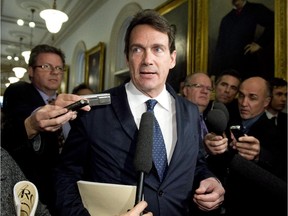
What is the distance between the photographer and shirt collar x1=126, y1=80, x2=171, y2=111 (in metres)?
1.62

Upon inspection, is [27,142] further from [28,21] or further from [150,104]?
[28,21]

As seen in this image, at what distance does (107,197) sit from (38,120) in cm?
55

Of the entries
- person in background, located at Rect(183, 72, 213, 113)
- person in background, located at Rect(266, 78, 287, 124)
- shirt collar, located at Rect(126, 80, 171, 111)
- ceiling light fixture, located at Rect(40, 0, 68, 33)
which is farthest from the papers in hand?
ceiling light fixture, located at Rect(40, 0, 68, 33)

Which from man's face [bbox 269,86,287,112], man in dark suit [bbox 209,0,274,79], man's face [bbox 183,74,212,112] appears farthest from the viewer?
man in dark suit [bbox 209,0,274,79]

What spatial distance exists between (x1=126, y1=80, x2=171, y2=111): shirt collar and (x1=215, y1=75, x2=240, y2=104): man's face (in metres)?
1.61

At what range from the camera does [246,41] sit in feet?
11.3

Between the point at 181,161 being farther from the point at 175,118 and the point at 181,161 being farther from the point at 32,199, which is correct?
the point at 32,199

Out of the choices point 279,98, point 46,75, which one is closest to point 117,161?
point 46,75

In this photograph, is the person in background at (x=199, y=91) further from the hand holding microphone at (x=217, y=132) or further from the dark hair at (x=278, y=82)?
the hand holding microphone at (x=217, y=132)

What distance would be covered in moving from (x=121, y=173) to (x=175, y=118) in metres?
0.39

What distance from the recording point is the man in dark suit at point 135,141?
4.61 feet

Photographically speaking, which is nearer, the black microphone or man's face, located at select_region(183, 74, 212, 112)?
the black microphone

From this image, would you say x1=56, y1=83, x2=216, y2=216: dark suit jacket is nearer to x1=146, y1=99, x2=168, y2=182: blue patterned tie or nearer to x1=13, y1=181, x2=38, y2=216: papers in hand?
x1=146, y1=99, x2=168, y2=182: blue patterned tie

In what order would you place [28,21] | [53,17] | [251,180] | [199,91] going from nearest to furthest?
[251,180] < [199,91] < [53,17] < [28,21]
